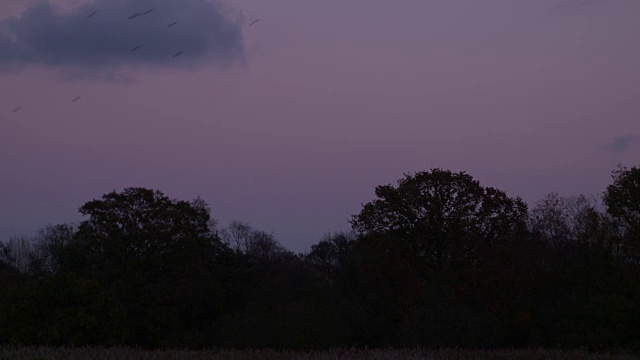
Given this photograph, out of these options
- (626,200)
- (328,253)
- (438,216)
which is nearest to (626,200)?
(626,200)

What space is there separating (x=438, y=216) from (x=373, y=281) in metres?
5.19

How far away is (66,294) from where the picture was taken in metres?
33.7

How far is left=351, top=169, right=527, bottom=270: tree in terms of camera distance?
40.1m

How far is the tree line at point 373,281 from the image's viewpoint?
104 ft

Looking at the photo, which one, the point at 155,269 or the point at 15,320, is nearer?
the point at 15,320

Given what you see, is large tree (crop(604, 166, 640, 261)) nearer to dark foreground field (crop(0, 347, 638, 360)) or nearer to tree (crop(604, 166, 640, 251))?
tree (crop(604, 166, 640, 251))

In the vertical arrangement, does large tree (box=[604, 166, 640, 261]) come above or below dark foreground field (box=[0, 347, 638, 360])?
above

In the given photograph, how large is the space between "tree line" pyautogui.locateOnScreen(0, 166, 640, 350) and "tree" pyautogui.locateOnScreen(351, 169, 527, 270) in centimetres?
8

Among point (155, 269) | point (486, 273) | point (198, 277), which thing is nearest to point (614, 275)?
point (486, 273)

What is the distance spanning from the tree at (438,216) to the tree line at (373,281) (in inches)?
3.0

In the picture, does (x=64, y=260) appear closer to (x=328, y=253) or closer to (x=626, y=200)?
(x=328, y=253)

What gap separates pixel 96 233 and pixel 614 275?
29.8 metres

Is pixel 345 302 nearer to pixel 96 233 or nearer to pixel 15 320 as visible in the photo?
pixel 15 320

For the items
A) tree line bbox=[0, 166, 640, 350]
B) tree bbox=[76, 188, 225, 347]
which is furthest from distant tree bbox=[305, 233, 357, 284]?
tree bbox=[76, 188, 225, 347]
